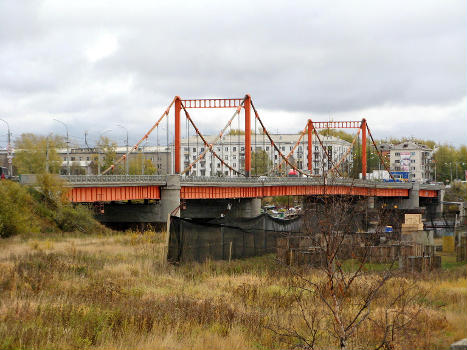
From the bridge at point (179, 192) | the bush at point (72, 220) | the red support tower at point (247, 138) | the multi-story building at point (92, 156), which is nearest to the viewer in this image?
the bush at point (72, 220)

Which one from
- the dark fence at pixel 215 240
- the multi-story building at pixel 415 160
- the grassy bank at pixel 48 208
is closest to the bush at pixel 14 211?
the grassy bank at pixel 48 208

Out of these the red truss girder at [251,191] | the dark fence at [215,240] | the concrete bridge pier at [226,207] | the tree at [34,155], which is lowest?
the concrete bridge pier at [226,207]

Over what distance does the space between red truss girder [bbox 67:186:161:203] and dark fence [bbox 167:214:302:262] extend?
20.9 m

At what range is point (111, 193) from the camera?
166ft

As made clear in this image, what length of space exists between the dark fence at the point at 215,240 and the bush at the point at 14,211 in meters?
14.7

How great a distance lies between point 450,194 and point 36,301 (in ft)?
356

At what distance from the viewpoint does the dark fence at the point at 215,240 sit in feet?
77.1

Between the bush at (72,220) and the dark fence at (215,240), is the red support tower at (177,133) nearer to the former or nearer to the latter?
the bush at (72,220)

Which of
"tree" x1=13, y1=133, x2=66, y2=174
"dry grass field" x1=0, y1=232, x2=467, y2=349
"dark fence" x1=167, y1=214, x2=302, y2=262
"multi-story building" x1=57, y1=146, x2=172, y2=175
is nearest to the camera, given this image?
"dry grass field" x1=0, y1=232, x2=467, y2=349

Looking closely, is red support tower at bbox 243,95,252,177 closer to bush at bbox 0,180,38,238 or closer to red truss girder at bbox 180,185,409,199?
red truss girder at bbox 180,185,409,199

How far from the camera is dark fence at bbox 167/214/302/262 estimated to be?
23.5 m

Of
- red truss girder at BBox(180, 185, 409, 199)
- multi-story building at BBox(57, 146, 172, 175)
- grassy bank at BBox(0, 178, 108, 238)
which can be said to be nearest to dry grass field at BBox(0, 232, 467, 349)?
grassy bank at BBox(0, 178, 108, 238)

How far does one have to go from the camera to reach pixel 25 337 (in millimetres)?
11359

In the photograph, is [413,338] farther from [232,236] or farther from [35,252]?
[35,252]
